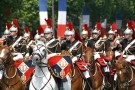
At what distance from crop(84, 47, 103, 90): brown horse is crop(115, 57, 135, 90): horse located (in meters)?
2.64

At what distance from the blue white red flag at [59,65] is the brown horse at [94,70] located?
4.66m

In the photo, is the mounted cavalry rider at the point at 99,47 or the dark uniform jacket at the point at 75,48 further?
the mounted cavalry rider at the point at 99,47

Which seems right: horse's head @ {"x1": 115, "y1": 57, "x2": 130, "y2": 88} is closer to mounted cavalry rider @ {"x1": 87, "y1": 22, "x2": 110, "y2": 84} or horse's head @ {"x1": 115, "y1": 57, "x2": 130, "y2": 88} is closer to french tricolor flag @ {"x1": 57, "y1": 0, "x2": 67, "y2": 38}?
mounted cavalry rider @ {"x1": 87, "y1": 22, "x2": 110, "y2": 84}

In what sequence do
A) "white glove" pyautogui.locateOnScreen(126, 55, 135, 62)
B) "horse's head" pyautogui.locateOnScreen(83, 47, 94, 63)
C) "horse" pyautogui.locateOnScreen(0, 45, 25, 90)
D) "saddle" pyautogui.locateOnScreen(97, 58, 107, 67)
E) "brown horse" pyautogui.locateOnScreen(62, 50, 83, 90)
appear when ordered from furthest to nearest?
1. "saddle" pyautogui.locateOnScreen(97, 58, 107, 67)
2. "horse's head" pyautogui.locateOnScreen(83, 47, 94, 63)
3. "white glove" pyautogui.locateOnScreen(126, 55, 135, 62)
4. "brown horse" pyautogui.locateOnScreen(62, 50, 83, 90)
5. "horse" pyautogui.locateOnScreen(0, 45, 25, 90)

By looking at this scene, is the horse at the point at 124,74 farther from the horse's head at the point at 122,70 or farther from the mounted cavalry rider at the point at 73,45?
the mounted cavalry rider at the point at 73,45

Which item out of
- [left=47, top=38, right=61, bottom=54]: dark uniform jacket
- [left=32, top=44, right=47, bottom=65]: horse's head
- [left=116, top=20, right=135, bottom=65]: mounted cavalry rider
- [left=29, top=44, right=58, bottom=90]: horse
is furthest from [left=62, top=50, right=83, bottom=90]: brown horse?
[left=32, top=44, right=47, bottom=65]: horse's head

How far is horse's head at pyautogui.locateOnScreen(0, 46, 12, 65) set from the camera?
18188 millimetres

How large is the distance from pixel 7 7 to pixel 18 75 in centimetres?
3190

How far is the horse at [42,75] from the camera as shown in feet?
55.7

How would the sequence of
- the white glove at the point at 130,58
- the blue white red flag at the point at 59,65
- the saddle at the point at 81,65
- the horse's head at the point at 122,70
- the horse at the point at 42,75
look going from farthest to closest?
1. the saddle at the point at 81,65
2. the white glove at the point at 130,58
3. the horse's head at the point at 122,70
4. the blue white red flag at the point at 59,65
5. the horse at the point at 42,75

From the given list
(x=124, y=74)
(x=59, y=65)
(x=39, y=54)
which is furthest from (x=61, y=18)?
(x=39, y=54)

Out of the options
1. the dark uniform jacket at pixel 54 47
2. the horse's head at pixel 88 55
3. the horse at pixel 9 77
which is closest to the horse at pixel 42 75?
the horse at pixel 9 77

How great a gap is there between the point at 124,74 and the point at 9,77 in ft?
12.6

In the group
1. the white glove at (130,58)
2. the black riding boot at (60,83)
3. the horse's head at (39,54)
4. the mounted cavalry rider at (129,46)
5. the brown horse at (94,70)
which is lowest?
the brown horse at (94,70)
